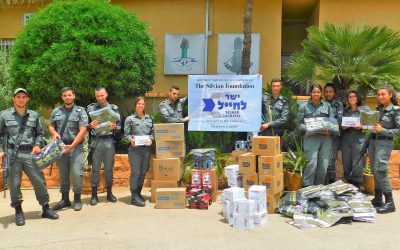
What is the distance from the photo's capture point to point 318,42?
24.8 ft

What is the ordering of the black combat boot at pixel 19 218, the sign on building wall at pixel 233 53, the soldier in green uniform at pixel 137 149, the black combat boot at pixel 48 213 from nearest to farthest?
1. the black combat boot at pixel 19 218
2. the black combat boot at pixel 48 213
3. the soldier in green uniform at pixel 137 149
4. the sign on building wall at pixel 233 53

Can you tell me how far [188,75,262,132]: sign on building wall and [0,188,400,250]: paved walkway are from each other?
1.84 m

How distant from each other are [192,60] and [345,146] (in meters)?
5.75

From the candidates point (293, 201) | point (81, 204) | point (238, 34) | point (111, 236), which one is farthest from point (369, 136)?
point (238, 34)

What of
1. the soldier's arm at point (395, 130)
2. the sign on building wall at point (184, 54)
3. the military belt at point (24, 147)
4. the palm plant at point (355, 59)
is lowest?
the military belt at point (24, 147)

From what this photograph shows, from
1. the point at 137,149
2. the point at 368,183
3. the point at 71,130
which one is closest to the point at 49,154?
the point at 71,130

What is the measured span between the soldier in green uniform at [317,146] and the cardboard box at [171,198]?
1.93 meters

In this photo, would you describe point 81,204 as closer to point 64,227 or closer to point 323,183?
point 64,227

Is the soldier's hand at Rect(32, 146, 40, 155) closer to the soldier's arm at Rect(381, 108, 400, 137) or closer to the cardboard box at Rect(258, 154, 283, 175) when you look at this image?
the cardboard box at Rect(258, 154, 283, 175)

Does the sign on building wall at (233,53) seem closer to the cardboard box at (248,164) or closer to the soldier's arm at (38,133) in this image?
the cardboard box at (248,164)

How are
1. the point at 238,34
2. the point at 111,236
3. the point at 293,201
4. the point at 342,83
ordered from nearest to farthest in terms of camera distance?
A: the point at 111,236, the point at 293,201, the point at 342,83, the point at 238,34

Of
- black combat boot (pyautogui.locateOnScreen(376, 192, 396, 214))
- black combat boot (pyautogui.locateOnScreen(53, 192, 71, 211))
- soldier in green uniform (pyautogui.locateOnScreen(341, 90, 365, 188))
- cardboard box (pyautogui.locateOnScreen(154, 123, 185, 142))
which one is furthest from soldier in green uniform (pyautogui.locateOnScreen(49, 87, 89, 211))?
black combat boot (pyautogui.locateOnScreen(376, 192, 396, 214))

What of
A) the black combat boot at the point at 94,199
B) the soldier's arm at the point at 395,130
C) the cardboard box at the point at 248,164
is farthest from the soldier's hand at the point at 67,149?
the soldier's arm at the point at 395,130

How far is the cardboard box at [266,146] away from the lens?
5.91 m
